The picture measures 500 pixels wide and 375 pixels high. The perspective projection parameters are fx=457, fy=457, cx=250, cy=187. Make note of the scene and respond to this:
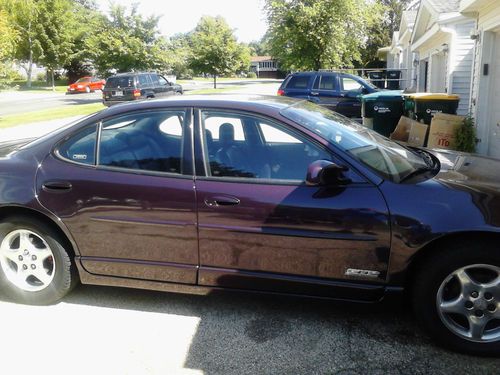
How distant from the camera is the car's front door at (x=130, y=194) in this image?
3.15 m

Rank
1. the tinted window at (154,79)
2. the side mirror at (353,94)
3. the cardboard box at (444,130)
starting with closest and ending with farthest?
1. the cardboard box at (444,130)
2. the side mirror at (353,94)
3. the tinted window at (154,79)

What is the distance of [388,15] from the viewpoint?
54.0m

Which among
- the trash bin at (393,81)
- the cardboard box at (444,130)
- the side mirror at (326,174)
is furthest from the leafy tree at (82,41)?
the side mirror at (326,174)

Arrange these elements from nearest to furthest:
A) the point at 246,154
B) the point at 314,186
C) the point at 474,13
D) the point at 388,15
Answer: the point at 314,186 → the point at 246,154 → the point at 474,13 → the point at 388,15

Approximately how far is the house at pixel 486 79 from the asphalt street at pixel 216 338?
6.22 meters

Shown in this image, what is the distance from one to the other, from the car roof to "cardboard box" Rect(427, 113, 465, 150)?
5238mm

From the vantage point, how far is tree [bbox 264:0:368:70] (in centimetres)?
2197

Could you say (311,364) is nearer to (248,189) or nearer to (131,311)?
(248,189)

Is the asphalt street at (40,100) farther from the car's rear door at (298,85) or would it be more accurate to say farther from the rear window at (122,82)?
the car's rear door at (298,85)

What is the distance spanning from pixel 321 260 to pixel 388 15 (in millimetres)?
57416

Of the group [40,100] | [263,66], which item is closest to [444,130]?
[40,100]

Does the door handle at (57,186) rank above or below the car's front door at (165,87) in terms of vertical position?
below

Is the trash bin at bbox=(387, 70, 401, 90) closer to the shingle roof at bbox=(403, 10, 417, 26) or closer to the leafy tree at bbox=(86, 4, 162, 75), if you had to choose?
the shingle roof at bbox=(403, 10, 417, 26)

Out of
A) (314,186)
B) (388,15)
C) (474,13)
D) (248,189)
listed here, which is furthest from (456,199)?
(388,15)
